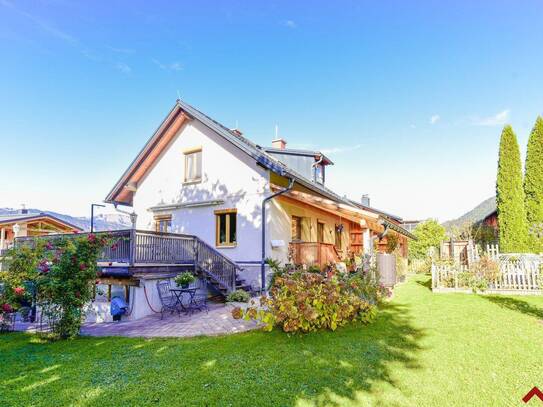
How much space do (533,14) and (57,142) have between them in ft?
77.2

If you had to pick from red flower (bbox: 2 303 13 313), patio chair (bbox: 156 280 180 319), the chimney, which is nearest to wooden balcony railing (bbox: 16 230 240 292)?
patio chair (bbox: 156 280 180 319)

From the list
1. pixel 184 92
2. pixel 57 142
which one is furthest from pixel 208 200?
pixel 57 142

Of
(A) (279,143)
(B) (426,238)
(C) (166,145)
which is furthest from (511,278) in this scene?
(B) (426,238)

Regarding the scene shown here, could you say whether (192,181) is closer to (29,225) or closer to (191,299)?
(191,299)

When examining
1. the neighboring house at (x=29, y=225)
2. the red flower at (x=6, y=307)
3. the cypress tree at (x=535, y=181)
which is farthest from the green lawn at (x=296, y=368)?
the neighboring house at (x=29, y=225)

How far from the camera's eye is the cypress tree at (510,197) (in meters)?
20.0

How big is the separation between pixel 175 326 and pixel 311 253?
21.1 ft

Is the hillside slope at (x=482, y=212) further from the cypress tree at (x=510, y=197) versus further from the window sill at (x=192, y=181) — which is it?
the window sill at (x=192, y=181)

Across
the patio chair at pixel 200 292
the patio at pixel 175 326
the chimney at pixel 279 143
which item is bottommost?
the patio at pixel 175 326

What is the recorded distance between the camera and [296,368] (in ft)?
17.0

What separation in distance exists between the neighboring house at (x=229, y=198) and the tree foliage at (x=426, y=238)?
15.5m

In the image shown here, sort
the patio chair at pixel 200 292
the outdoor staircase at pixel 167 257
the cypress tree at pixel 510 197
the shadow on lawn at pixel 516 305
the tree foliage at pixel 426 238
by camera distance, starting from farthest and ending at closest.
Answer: the tree foliage at pixel 426 238, the cypress tree at pixel 510 197, the patio chair at pixel 200 292, the outdoor staircase at pixel 167 257, the shadow on lawn at pixel 516 305

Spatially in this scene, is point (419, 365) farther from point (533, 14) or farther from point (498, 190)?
point (498, 190)

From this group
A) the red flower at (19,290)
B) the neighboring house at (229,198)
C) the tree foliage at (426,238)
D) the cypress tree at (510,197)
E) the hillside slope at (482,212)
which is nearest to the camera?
the red flower at (19,290)
